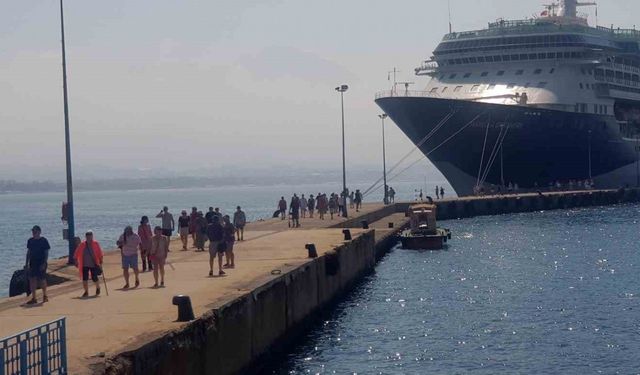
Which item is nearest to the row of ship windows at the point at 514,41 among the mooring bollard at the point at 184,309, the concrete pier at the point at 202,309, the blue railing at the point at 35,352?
the concrete pier at the point at 202,309

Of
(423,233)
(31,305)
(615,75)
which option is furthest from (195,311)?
(615,75)

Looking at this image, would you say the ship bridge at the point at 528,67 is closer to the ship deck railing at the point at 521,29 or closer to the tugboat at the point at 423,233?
the ship deck railing at the point at 521,29

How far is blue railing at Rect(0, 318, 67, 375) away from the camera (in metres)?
11.8

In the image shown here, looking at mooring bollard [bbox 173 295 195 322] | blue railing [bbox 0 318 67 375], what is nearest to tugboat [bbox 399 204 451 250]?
mooring bollard [bbox 173 295 195 322]

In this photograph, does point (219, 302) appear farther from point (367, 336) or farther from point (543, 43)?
point (543, 43)

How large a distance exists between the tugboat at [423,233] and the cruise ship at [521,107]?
23962 millimetres

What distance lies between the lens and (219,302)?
62.4ft

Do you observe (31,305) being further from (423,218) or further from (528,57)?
(528,57)

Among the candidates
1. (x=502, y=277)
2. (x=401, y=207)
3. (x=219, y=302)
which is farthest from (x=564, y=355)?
(x=401, y=207)

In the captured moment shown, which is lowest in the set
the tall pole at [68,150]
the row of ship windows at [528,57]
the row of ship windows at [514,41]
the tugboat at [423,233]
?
the tugboat at [423,233]

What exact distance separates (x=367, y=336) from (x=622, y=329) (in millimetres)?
5616

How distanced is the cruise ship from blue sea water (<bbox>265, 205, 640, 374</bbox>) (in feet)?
87.4

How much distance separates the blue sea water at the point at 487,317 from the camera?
21359 millimetres

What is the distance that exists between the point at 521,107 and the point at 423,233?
27751mm
